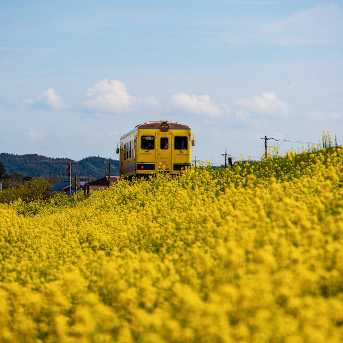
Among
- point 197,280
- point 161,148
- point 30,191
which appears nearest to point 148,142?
point 161,148

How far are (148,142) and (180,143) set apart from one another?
1401mm

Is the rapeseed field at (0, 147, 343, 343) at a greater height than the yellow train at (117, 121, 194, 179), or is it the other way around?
the yellow train at (117, 121, 194, 179)

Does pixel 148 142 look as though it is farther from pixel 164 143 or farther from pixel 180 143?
pixel 180 143

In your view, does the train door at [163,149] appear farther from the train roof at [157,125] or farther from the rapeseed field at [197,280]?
the rapeseed field at [197,280]

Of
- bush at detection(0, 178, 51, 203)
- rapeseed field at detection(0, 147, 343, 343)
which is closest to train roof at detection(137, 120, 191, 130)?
rapeseed field at detection(0, 147, 343, 343)

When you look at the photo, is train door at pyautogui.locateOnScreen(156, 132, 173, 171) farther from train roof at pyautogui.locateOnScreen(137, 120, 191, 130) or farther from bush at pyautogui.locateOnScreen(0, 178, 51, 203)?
bush at pyautogui.locateOnScreen(0, 178, 51, 203)

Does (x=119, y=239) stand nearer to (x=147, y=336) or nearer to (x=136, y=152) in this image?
(x=147, y=336)

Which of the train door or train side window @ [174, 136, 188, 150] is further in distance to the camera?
train side window @ [174, 136, 188, 150]

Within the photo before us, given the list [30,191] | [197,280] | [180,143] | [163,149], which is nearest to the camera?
[197,280]

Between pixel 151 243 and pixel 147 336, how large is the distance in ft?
19.2

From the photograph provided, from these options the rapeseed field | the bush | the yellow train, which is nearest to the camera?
the rapeseed field

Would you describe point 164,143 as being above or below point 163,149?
above

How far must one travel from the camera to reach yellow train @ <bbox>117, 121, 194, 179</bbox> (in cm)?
2181

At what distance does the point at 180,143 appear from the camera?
22.2 metres
